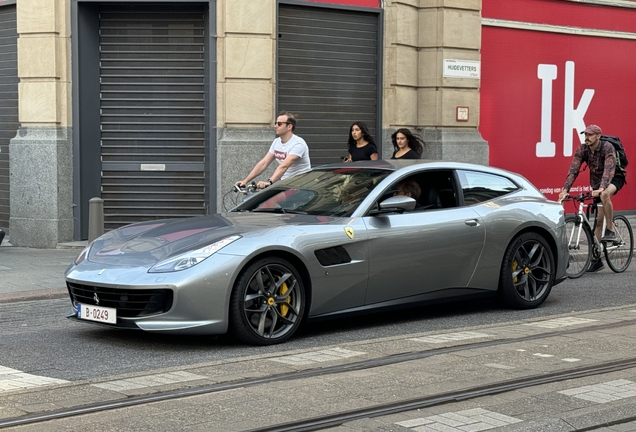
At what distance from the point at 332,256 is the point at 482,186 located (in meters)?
2.01

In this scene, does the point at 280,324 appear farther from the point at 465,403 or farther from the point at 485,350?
the point at 465,403

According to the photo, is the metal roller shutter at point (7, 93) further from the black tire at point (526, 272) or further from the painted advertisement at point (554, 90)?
the black tire at point (526, 272)

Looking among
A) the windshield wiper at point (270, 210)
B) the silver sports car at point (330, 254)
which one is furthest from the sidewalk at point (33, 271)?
the windshield wiper at point (270, 210)

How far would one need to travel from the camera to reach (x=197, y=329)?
7.50 meters

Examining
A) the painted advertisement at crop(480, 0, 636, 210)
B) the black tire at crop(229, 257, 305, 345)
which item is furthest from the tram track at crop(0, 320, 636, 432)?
the painted advertisement at crop(480, 0, 636, 210)

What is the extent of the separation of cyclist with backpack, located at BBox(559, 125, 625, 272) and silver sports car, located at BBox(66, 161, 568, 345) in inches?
101

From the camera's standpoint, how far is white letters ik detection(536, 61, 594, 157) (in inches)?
763

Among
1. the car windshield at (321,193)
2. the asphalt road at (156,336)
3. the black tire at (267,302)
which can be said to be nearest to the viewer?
the asphalt road at (156,336)

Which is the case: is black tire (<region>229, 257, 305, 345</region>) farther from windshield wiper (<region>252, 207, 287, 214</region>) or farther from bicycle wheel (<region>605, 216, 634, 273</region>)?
bicycle wheel (<region>605, 216, 634, 273</region>)

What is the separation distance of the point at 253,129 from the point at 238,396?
30.8 feet

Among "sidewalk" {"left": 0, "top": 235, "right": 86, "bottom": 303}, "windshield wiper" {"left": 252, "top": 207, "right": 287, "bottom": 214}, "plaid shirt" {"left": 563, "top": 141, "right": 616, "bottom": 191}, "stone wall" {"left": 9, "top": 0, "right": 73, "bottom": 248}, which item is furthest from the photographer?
"stone wall" {"left": 9, "top": 0, "right": 73, "bottom": 248}

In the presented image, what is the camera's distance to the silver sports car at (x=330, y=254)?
7.53 m

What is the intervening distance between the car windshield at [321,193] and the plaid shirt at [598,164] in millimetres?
3927

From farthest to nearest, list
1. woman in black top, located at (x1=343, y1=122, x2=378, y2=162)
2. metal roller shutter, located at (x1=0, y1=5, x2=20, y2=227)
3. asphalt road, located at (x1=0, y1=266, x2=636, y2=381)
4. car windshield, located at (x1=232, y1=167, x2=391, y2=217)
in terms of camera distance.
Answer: metal roller shutter, located at (x1=0, y1=5, x2=20, y2=227), woman in black top, located at (x1=343, y1=122, x2=378, y2=162), car windshield, located at (x1=232, y1=167, x2=391, y2=217), asphalt road, located at (x1=0, y1=266, x2=636, y2=381)
